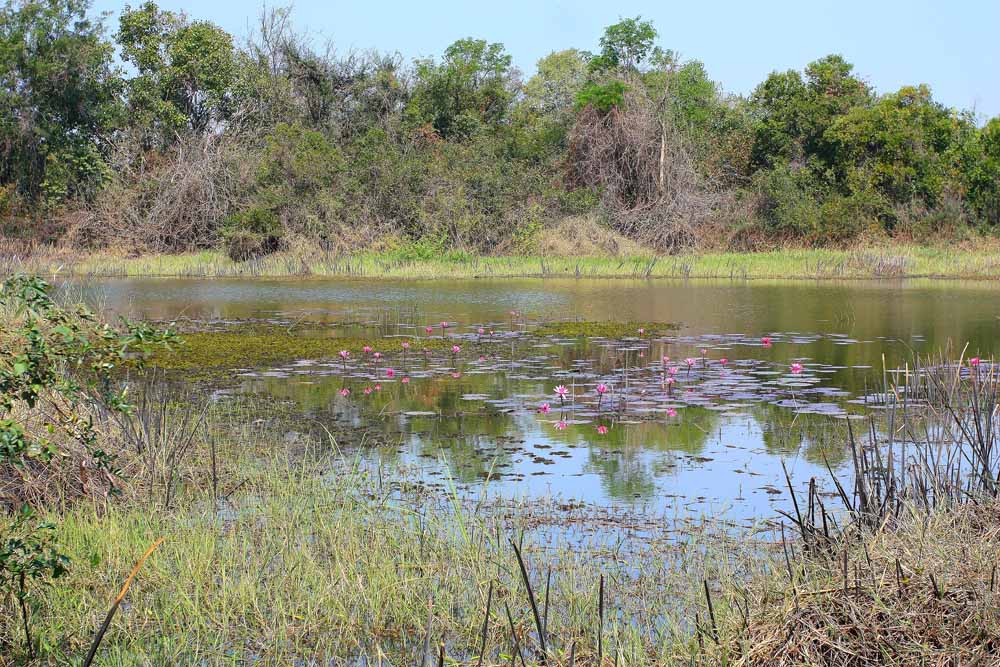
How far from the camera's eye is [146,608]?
13.5 ft

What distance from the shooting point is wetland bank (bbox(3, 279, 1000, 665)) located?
362 centimetres

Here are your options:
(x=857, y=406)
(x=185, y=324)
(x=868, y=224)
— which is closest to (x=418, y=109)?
(x=868, y=224)

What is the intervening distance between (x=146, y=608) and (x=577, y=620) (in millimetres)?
1629

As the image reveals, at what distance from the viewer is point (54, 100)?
33.8 metres

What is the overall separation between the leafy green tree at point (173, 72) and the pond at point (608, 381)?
53.8 feet

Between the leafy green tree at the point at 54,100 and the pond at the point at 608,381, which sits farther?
the leafy green tree at the point at 54,100

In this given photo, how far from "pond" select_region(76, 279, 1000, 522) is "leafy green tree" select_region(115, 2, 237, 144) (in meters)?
16.4

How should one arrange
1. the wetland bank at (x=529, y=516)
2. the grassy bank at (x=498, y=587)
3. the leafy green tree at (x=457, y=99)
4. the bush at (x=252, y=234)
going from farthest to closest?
the leafy green tree at (x=457, y=99) < the bush at (x=252, y=234) < the wetland bank at (x=529, y=516) < the grassy bank at (x=498, y=587)

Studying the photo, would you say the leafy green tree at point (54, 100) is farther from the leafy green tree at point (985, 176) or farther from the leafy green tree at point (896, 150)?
the leafy green tree at point (985, 176)

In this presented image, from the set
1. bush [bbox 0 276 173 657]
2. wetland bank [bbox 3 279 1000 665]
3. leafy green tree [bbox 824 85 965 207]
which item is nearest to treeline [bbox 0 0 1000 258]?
leafy green tree [bbox 824 85 965 207]

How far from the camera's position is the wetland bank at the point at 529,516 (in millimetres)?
3617

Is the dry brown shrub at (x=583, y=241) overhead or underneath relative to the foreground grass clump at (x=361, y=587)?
overhead

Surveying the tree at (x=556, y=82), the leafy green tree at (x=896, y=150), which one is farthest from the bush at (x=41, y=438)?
the tree at (x=556, y=82)

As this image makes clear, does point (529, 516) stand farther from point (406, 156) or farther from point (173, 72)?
point (173, 72)
